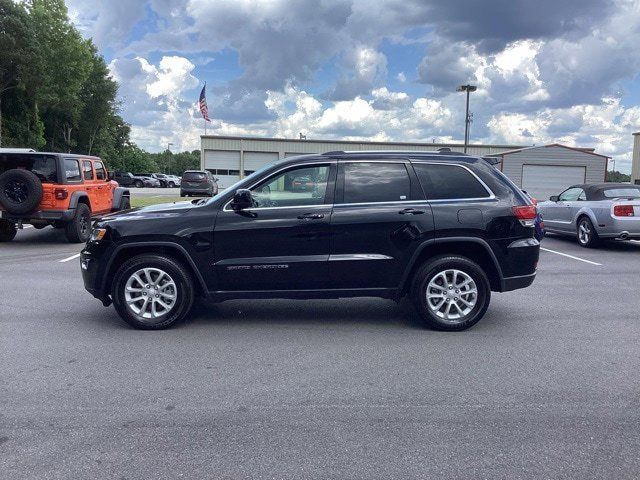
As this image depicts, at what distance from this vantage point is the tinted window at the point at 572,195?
46.0ft

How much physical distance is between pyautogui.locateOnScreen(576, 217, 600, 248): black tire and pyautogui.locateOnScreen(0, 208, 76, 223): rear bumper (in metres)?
10.9

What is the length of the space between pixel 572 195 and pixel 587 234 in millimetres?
1347

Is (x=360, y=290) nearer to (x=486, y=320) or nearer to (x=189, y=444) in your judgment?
(x=486, y=320)

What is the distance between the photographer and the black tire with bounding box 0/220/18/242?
13.0 m

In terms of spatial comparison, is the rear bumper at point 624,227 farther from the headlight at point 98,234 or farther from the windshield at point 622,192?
the headlight at point 98,234

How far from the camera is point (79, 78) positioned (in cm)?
5394

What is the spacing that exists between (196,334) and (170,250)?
2.89ft

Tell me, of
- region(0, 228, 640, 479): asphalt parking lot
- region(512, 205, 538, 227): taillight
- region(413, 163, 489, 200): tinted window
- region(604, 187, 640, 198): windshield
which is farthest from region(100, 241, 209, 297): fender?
region(604, 187, 640, 198): windshield

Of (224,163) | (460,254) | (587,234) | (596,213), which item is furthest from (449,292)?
(224,163)

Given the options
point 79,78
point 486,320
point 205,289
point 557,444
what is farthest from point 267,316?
point 79,78

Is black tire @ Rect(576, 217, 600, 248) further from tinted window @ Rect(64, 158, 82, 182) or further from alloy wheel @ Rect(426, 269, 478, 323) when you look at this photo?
tinted window @ Rect(64, 158, 82, 182)

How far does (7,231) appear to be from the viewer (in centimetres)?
1316

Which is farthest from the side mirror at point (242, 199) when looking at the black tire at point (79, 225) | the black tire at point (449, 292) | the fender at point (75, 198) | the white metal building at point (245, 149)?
the white metal building at point (245, 149)

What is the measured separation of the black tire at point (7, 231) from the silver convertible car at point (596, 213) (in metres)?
12.4
